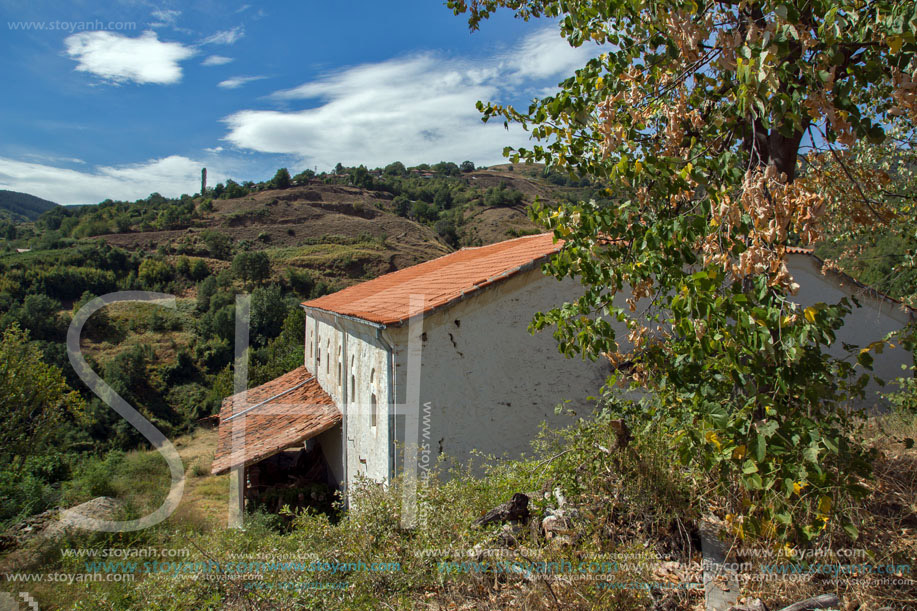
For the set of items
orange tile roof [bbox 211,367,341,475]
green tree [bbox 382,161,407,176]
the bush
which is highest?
green tree [bbox 382,161,407,176]

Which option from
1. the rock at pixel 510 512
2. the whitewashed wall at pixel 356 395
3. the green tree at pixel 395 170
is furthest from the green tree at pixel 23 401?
the green tree at pixel 395 170

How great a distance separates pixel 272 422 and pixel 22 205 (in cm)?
11844

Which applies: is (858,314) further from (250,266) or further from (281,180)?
(281,180)

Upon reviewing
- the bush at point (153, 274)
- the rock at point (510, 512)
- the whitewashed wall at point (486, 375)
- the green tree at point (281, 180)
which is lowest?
the rock at point (510, 512)

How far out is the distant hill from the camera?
91.3m

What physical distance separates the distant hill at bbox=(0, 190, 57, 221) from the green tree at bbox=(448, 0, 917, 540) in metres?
111

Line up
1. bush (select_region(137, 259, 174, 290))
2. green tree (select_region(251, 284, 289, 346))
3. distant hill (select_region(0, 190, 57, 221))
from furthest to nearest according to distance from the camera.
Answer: distant hill (select_region(0, 190, 57, 221)) < bush (select_region(137, 259, 174, 290)) < green tree (select_region(251, 284, 289, 346))

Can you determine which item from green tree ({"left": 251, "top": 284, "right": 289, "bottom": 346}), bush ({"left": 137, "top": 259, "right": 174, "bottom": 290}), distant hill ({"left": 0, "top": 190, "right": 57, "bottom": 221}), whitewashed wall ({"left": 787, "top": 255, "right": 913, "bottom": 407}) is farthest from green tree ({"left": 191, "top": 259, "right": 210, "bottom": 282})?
distant hill ({"left": 0, "top": 190, "right": 57, "bottom": 221})

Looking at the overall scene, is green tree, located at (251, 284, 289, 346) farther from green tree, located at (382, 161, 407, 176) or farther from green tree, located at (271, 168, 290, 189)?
green tree, located at (382, 161, 407, 176)

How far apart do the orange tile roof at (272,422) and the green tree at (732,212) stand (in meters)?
7.68

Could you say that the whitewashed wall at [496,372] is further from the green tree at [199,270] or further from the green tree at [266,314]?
the green tree at [199,270]

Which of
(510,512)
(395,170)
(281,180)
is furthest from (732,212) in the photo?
(395,170)

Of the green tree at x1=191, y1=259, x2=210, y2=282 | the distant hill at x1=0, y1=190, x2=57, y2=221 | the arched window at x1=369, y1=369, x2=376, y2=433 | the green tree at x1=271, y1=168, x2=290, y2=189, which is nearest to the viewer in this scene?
the arched window at x1=369, y1=369, x2=376, y2=433

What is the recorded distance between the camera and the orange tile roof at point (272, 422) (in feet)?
32.6
